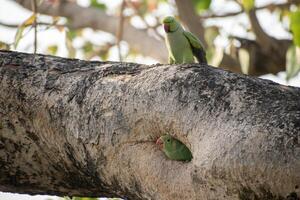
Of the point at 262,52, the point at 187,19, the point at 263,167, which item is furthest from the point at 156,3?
the point at 263,167

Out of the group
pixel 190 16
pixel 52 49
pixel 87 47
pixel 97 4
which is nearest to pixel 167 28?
pixel 190 16

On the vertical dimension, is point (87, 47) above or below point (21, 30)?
above

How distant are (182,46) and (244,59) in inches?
40.6

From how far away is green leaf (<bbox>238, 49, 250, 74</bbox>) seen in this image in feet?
12.7

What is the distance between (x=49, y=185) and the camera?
7.28ft

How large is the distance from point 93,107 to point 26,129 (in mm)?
242

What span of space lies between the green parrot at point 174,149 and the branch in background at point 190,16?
2.74 meters

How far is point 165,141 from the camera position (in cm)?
204

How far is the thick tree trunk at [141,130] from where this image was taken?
1749 millimetres

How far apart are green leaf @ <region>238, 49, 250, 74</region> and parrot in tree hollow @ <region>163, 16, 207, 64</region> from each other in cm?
80

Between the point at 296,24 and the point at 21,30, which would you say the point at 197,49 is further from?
the point at 21,30

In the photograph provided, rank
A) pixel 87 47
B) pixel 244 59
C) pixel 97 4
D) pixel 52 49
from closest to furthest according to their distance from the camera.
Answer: pixel 244 59
pixel 52 49
pixel 97 4
pixel 87 47

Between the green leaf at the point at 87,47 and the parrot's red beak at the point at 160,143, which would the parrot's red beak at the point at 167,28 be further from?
the green leaf at the point at 87,47

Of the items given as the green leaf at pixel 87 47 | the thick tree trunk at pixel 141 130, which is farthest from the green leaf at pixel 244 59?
the green leaf at pixel 87 47
